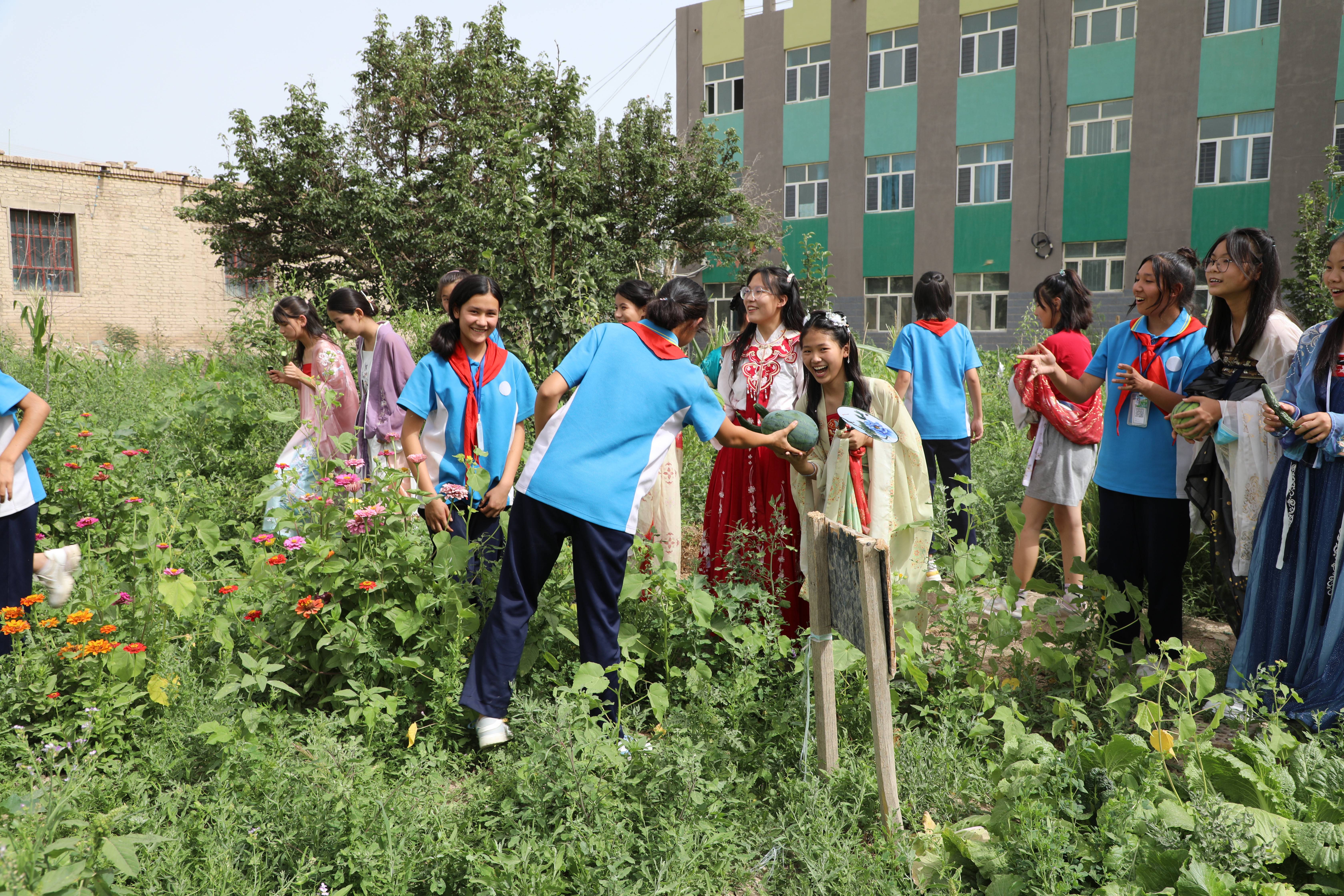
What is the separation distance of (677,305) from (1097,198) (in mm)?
21341

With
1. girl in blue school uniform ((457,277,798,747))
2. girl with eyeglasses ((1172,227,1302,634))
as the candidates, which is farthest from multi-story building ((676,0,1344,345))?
girl in blue school uniform ((457,277,798,747))

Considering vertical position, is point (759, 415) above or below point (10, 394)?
below

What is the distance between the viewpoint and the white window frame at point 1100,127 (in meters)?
20.5

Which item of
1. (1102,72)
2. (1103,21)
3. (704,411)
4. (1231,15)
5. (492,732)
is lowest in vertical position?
(492,732)

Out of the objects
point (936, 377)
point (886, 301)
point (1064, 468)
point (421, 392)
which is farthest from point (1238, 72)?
point (421, 392)

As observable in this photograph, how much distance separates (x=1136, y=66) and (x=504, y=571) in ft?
74.6

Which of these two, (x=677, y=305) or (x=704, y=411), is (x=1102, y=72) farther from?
(x=704, y=411)

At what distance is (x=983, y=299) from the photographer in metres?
22.7

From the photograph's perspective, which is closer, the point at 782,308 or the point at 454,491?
the point at 454,491

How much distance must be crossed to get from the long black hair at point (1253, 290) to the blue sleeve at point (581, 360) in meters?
2.20

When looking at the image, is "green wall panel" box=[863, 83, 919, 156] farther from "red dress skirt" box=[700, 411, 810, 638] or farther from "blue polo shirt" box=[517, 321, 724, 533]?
"blue polo shirt" box=[517, 321, 724, 533]

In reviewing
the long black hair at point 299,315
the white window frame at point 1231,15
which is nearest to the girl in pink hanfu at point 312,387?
the long black hair at point 299,315

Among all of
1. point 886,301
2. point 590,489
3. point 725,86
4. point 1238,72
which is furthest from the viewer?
point 725,86

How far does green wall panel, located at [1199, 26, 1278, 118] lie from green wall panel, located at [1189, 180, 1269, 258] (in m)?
1.71
